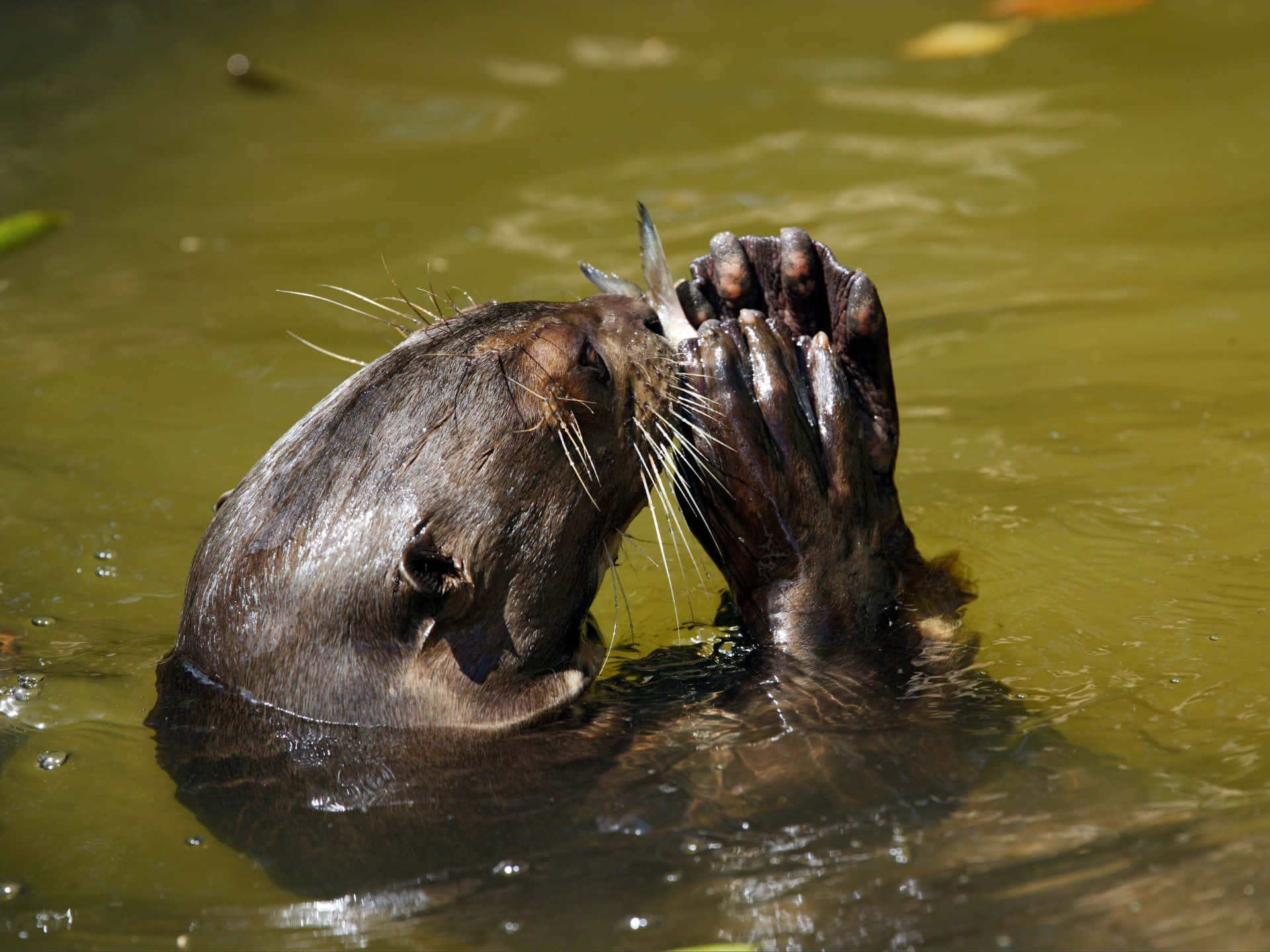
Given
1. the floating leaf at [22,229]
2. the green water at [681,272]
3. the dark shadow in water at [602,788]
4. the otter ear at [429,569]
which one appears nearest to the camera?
the dark shadow in water at [602,788]

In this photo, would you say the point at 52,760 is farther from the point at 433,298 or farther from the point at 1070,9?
the point at 1070,9

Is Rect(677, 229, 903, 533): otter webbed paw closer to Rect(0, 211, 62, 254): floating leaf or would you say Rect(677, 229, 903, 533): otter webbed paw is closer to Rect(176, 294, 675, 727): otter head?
Rect(176, 294, 675, 727): otter head

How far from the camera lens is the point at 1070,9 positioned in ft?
28.1


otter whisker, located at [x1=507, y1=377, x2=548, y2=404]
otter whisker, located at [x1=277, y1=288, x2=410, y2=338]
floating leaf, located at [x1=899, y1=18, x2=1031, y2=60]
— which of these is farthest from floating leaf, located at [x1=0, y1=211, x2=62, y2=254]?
floating leaf, located at [x1=899, y1=18, x2=1031, y2=60]

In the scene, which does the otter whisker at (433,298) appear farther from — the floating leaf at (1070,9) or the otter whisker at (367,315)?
the floating leaf at (1070,9)

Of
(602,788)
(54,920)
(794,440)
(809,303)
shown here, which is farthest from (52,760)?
(809,303)

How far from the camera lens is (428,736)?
10.4 feet

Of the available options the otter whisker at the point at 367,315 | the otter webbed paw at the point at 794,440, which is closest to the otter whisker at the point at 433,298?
the otter whisker at the point at 367,315

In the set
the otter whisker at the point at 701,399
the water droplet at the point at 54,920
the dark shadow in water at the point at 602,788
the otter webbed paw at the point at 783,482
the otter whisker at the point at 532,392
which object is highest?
the otter whisker at the point at 532,392

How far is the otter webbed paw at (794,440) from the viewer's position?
3404 millimetres

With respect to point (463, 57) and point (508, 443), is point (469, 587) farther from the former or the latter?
point (463, 57)

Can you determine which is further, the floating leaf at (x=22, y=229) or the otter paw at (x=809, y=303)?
the floating leaf at (x=22, y=229)

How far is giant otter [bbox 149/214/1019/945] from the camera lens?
300cm

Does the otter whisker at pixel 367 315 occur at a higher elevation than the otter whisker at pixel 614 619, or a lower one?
higher
